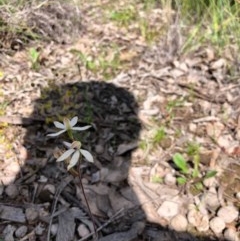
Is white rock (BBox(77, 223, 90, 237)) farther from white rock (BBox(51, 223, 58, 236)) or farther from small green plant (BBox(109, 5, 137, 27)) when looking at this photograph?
small green plant (BBox(109, 5, 137, 27))

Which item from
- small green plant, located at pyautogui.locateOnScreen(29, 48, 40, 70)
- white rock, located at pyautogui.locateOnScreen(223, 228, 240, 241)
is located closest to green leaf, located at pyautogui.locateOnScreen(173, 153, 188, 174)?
white rock, located at pyautogui.locateOnScreen(223, 228, 240, 241)

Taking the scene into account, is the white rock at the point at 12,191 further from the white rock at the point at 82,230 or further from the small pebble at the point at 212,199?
the small pebble at the point at 212,199

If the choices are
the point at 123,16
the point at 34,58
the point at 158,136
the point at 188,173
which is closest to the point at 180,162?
the point at 188,173

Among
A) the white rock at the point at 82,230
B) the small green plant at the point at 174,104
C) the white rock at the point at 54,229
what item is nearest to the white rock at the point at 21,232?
the white rock at the point at 54,229

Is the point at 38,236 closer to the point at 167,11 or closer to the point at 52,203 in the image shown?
the point at 52,203

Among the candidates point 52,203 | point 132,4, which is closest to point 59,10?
point 132,4

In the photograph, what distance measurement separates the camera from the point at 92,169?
7.11ft

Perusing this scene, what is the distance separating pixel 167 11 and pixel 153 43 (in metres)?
0.25

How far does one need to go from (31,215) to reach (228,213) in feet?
3.08

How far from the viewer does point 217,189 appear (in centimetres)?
211

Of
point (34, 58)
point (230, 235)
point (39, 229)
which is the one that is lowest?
point (230, 235)

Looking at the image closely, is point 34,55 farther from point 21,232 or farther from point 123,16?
point 21,232

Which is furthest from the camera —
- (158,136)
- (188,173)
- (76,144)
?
(158,136)

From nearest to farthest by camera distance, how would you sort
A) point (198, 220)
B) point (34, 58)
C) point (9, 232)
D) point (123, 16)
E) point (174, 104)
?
point (9, 232)
point (198, 220)
point (174, 104)
point (34, 58)
point (123, 16)
